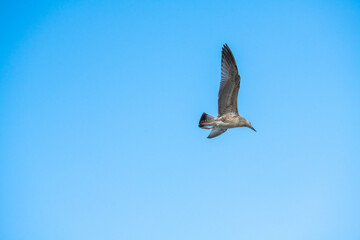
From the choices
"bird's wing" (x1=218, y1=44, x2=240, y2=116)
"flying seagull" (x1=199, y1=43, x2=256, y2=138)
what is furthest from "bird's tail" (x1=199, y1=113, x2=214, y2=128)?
"bird's wing" (x1=218, y1=44, x2=240, y2=116)

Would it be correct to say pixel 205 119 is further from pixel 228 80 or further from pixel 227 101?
pixel 228 80

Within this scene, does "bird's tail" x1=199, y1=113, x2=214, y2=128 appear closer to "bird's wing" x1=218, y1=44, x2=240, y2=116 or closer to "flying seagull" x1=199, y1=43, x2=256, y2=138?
"flying seagull" x1=199, y1=43, x2=256, y2=138

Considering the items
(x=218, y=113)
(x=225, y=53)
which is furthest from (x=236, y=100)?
(x=225, y=53)

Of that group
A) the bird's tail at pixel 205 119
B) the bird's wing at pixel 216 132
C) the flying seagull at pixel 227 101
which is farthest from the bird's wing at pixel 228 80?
the bird's wing at pixel 216 132

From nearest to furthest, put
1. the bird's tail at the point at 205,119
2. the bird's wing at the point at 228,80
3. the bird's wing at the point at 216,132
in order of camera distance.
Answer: the bird's wing at the point at 228,80 < the bird's tail at the point at 205,119 < the bird's wing at the point at 216,132

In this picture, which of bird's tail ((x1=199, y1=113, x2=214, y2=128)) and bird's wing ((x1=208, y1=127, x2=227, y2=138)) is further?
bird's wing ((x1=208, y1=127, x2=227, y2=138))

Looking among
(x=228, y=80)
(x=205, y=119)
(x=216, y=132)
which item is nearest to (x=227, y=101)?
(x=228, y=80)

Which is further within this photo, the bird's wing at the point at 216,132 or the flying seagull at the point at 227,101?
the bird's wing at the point at 216,132

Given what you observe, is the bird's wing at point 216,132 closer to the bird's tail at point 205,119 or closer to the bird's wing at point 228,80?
the bird's tail at point 205,119

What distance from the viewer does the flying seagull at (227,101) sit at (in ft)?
40.5

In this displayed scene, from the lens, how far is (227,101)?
1294cm

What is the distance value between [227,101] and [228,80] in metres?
0.92

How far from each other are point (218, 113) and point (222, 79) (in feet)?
4.92

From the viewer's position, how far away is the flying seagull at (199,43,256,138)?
12.4m
